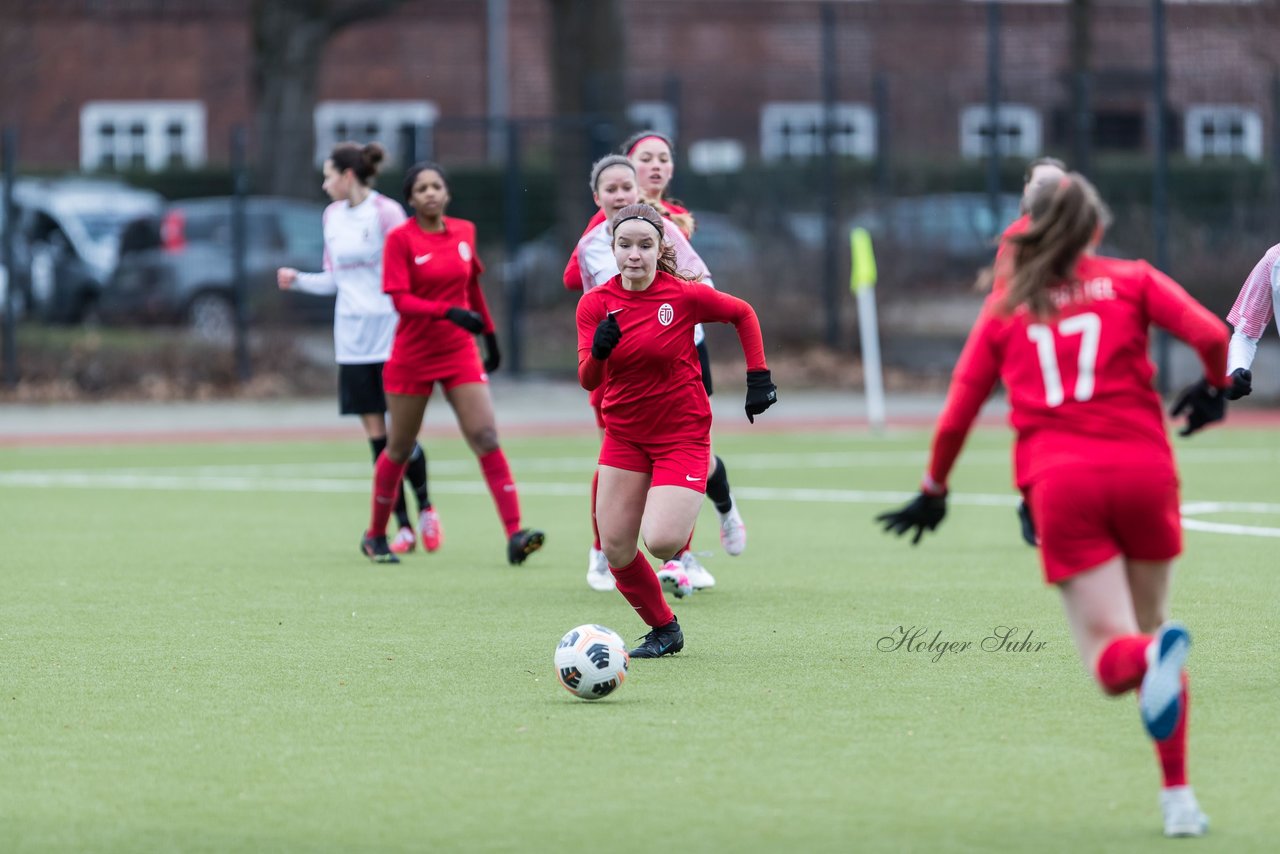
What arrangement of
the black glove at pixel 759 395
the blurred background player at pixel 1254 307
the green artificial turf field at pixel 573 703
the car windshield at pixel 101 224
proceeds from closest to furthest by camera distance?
1. the green artificial turf field at pixel 573 703
2. the black glove at pixel 759 395
3. the blurred background player at pixel 1254 307
4. the car windshield at pixel 101 224

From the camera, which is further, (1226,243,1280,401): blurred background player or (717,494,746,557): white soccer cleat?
(717,494,746,557): white soccer cleat

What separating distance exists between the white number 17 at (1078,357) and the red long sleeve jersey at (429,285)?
18.4 feet


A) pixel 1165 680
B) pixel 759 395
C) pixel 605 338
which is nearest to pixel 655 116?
pixel 759 395

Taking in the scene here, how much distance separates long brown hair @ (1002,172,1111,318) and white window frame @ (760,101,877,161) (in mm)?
19707

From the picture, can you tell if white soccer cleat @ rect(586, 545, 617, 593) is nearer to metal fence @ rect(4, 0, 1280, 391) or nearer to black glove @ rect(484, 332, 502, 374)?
black glove @ rect(484, 332, 502, 374)

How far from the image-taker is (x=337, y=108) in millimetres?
45344

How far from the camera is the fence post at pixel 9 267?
2333 centimetres

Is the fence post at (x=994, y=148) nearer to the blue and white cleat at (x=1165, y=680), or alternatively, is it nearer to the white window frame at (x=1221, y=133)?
the white window frame at (x=1221, y=133)

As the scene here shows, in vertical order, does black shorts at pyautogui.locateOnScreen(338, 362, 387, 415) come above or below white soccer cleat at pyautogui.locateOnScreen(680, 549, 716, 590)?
above

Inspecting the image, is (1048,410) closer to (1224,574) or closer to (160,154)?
(1224,574)

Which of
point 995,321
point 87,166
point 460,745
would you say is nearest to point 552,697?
point 460,745

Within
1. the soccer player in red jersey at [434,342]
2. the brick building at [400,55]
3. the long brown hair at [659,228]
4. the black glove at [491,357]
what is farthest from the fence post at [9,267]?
the long brown hair at [659,228]

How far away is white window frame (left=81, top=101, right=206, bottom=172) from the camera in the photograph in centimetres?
4512

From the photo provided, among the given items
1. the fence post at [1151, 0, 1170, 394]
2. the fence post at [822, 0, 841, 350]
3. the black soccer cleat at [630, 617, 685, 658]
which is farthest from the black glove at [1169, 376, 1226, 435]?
the fence post at [822, 0, 841, 350]
